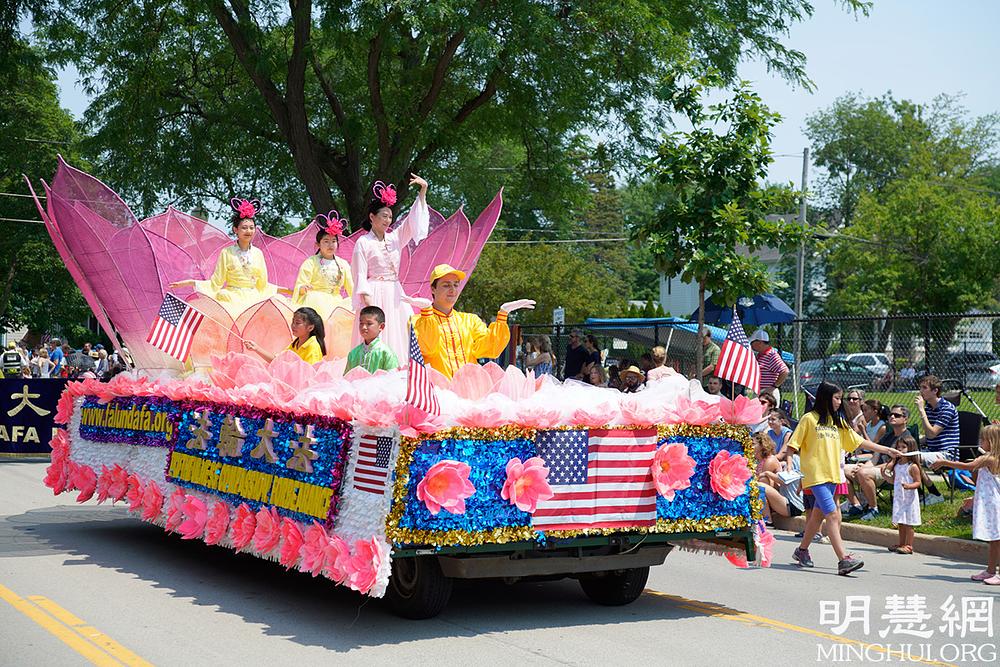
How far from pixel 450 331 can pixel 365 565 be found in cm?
242

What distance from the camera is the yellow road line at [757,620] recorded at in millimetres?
6773

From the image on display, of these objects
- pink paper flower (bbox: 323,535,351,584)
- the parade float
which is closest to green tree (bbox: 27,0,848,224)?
the parade float

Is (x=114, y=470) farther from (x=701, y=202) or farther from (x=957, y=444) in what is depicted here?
(x=957, y=444)

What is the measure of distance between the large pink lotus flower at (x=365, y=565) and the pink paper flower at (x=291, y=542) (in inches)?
29.4

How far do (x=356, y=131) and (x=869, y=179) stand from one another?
5361 cm

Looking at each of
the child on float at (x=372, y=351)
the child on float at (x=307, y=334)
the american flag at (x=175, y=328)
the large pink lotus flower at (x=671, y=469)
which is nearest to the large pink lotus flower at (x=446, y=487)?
the large pink lotus flower at (x=671, y=469)

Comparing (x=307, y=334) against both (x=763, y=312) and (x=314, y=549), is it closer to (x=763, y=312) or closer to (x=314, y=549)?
(x=314, y=549)

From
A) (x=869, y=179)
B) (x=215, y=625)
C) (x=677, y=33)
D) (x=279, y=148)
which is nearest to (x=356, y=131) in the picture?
(x=279, y=148)

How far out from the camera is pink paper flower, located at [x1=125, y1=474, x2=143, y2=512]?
32.7 feet

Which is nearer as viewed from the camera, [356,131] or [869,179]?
[356,131]

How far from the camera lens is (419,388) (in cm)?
657

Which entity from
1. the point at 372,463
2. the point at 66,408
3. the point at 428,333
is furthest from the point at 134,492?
the point at 372,463

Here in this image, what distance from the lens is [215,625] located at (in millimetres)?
7172

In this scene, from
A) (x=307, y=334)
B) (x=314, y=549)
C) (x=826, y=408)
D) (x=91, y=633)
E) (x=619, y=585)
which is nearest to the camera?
(x=91, y=633)
